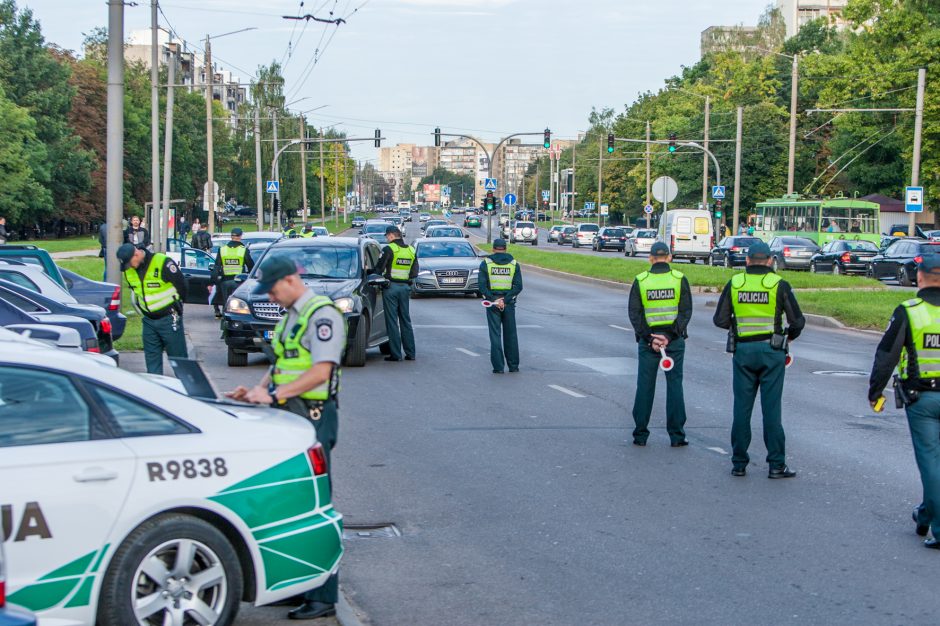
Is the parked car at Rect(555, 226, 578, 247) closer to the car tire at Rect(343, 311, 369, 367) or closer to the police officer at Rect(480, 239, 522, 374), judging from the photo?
the car tire at Rect(343, 311, 369, 367)

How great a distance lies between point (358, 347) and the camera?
16.6m

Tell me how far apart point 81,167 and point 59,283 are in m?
66.8

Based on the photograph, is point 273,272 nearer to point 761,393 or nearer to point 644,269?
point 761,393

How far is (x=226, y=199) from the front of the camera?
12569 centimetres

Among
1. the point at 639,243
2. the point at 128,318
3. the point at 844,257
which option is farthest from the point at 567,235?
the point at 128,318

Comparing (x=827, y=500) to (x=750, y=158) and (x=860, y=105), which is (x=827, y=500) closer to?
(x=860, y=105)

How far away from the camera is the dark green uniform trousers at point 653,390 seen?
10.7 m

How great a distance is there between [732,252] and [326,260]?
3257cm

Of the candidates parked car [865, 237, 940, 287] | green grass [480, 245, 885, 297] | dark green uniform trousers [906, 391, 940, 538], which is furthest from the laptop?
parked car [865, 237, 940, 287]

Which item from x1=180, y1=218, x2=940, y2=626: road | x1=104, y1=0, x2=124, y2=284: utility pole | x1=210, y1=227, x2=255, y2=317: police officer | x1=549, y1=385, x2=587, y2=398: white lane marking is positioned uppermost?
x1=104, y1=0, x2=124, y2=284: utility pole

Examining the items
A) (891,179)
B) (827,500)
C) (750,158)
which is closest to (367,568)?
(827,500)

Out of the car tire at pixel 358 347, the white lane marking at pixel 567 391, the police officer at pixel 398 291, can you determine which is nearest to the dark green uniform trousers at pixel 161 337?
the car tire at pixel 358 347

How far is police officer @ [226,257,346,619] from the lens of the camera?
5977 mm

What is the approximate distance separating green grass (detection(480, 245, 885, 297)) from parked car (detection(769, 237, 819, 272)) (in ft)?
14.1
